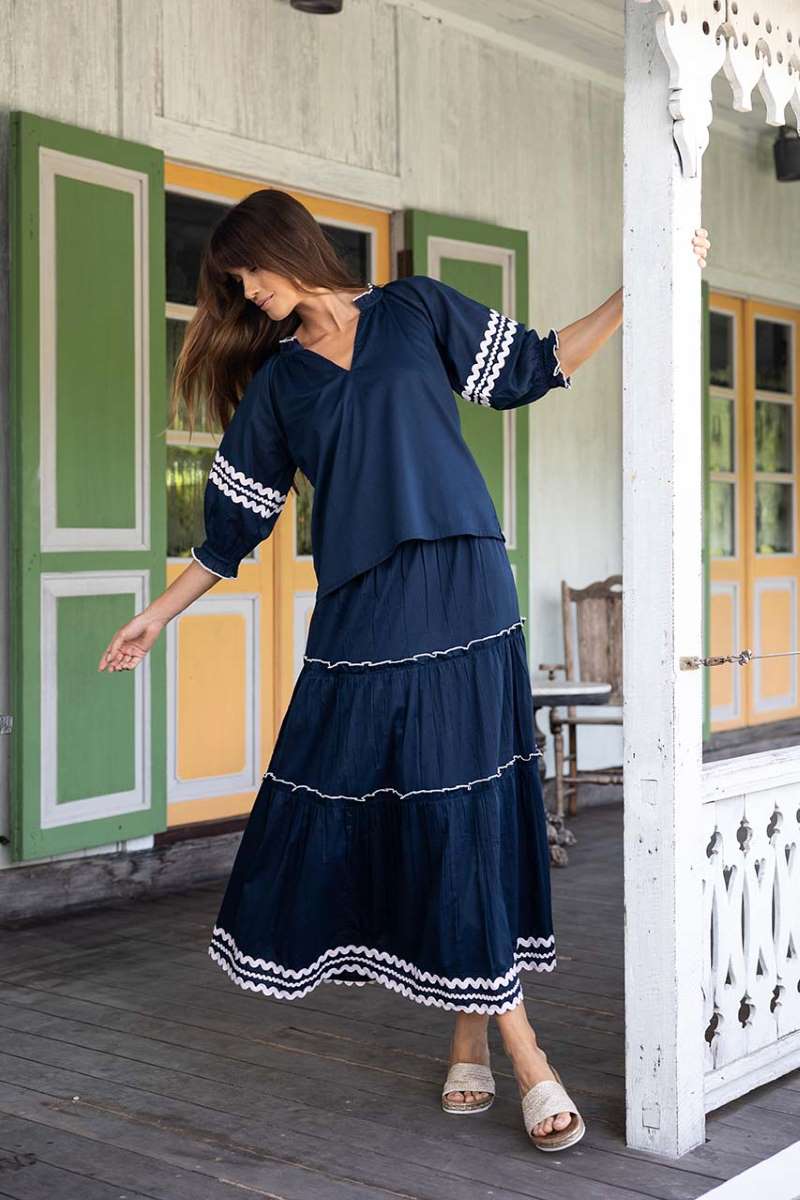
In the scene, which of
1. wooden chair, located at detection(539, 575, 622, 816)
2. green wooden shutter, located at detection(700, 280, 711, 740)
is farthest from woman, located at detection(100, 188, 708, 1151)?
green wooden shutter, located at detection(700, 280, 711, 740)

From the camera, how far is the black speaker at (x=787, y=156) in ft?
24.8

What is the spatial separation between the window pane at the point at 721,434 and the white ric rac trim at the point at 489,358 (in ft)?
17.6

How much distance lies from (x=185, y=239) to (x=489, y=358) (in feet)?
9.10

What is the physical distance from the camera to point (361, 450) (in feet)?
9.04

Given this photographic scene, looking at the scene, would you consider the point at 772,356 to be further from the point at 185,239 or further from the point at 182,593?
the point at 182,593

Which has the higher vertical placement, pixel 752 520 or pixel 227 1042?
pixel 752 520

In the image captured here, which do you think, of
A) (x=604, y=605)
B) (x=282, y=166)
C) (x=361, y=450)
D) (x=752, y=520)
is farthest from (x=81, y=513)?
(x=752, y=520)

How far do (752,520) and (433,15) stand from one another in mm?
3413

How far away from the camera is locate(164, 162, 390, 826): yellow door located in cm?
530

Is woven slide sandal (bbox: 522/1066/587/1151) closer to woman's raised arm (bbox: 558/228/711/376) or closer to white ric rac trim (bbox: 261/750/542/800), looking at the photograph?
white ric rac trim (bbox: 261/750/542/800)

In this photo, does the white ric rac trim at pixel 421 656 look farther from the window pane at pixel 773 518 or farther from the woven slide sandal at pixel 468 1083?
the window pane at pixel 773 518

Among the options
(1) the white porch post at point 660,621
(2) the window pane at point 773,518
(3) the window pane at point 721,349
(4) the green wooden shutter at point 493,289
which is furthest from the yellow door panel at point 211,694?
(2) the window pane at point 773,518

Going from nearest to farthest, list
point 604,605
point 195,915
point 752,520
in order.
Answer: point 195,915 → point 604,605 → point 752,520

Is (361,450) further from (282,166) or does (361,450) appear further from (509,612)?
(282,166)
